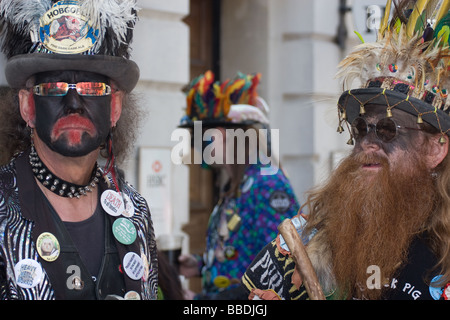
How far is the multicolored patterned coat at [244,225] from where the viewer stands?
3906mm

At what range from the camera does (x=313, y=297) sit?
229 centimetres

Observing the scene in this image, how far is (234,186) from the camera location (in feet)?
13.7

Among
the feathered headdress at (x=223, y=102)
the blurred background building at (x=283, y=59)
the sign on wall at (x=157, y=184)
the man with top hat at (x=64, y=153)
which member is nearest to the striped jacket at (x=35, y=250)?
the man with top hat at (x=64, y=153)

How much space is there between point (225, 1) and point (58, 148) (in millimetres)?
4308

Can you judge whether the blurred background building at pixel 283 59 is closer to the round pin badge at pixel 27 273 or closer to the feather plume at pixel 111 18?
the feather plume at pixel 111 18

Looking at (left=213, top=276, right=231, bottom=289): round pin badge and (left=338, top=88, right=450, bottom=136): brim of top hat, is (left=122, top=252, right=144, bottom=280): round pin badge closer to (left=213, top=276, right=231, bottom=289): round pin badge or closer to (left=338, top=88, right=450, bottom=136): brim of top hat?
(left=338, top=88, right=450, bottom=136): brim of top hat

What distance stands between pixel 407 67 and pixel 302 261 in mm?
892

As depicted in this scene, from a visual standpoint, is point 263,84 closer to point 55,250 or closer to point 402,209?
point 402,209

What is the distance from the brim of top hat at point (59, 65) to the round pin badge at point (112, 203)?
44cm

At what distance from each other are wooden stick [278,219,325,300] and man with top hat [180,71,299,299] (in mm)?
1238

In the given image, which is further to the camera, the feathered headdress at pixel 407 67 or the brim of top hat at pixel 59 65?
the feathered headdress at pixel 407 67

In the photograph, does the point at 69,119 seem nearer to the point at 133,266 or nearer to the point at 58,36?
the point at 58,36

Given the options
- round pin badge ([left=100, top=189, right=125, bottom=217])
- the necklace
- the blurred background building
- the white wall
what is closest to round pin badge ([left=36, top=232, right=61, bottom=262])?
the necklace
